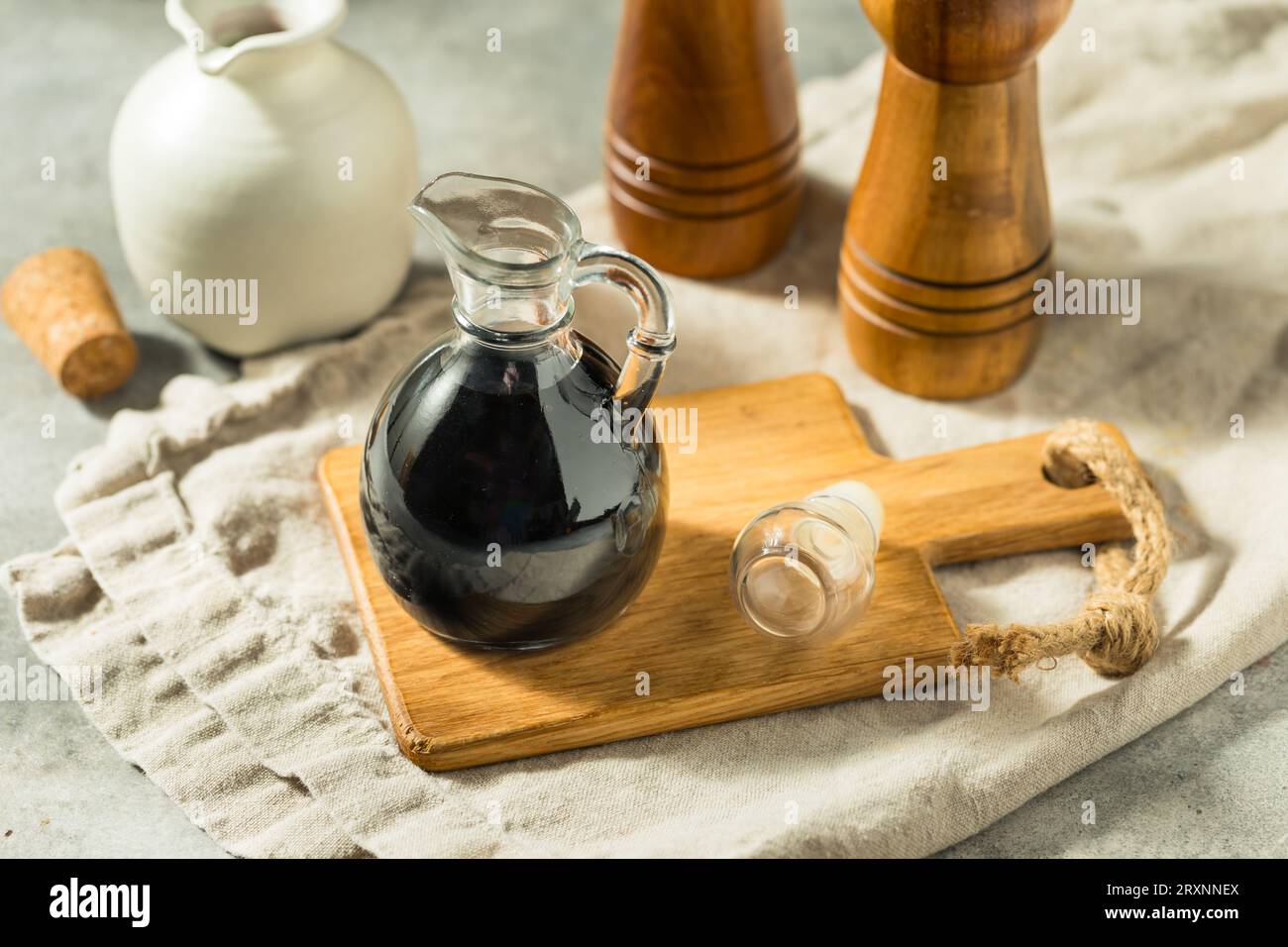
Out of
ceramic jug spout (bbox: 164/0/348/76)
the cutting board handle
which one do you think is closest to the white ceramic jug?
ceramic jug spout (bbox: 164/0/348/76)

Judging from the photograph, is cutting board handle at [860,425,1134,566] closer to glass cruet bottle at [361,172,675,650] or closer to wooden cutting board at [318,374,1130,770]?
wooden cutting board at [318,374,1130,770]

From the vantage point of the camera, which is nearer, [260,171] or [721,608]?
[721,608]

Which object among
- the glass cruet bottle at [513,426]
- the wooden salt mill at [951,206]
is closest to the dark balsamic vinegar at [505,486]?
the glass cruet bottle at [513,426]

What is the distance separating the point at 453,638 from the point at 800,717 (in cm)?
23

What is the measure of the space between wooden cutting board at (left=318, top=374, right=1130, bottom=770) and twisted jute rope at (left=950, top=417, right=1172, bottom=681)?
2 centimetres

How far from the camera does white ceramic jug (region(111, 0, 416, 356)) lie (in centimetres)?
107

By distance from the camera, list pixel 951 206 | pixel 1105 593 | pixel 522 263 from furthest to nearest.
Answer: pixel 951 206 < pixel 1105 593 < pixel 522 263

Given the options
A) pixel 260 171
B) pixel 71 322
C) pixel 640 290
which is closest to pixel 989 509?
pixel 640 290

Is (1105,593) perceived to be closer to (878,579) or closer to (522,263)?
(878,579)

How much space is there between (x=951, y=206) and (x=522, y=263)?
0.43 metres

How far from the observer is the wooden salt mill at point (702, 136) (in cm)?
114

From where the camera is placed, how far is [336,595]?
38.5 inches

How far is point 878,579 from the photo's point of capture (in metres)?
0.96

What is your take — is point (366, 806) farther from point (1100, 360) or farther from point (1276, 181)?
point (1276, 181)
